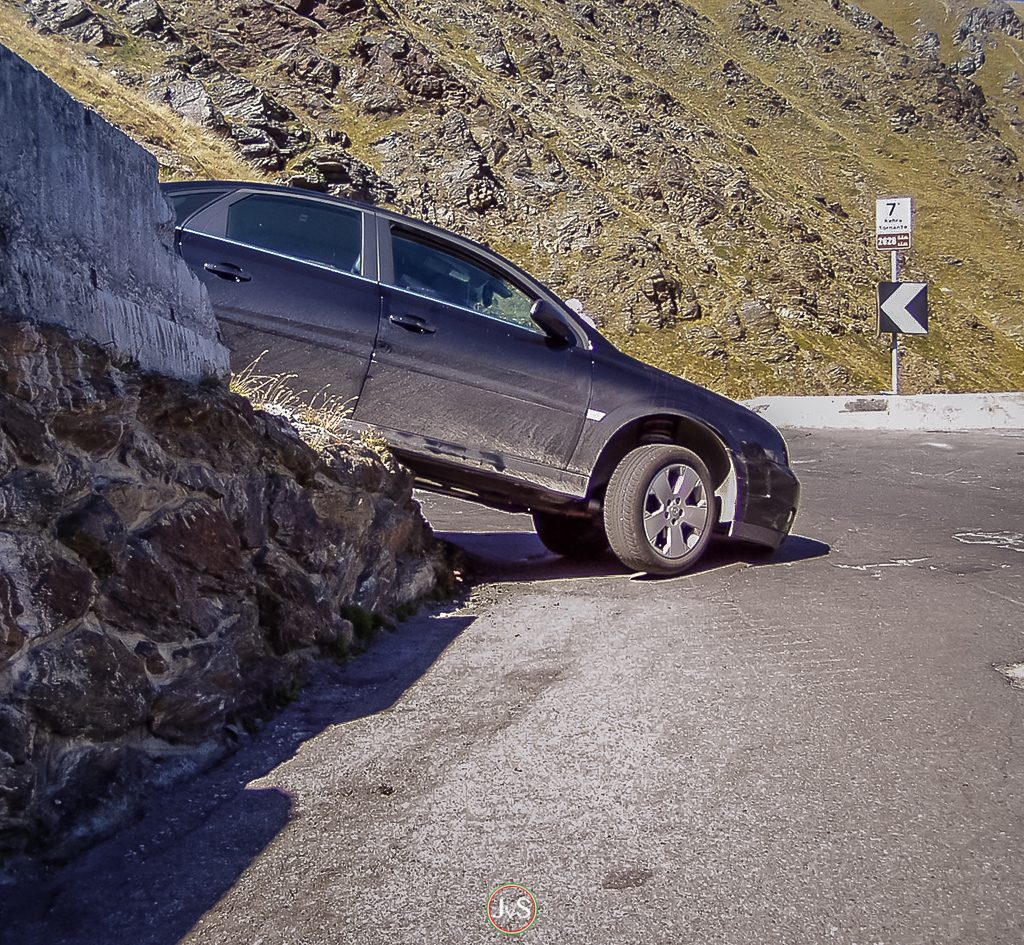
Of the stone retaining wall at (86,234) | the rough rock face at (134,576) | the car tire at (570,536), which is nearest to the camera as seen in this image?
the rough rock face at (134,576)

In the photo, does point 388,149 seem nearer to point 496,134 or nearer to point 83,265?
point 496,134

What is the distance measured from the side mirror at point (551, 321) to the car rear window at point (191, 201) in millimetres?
1717

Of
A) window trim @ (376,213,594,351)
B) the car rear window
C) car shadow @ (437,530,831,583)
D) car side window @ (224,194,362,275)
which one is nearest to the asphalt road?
car shadow @ (437,530,831,583)

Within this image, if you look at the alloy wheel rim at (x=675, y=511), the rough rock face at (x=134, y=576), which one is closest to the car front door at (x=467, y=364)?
the alloy wheel rim at (x=675, y=511)

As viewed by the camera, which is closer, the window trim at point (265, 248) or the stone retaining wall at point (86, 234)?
the stone retaining wall at point (86, 234)

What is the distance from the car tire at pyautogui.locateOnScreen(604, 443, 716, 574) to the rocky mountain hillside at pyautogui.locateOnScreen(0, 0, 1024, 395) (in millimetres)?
19145

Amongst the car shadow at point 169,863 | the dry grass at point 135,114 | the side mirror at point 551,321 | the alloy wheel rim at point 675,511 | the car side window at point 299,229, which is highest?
the dry grass at point 135,114

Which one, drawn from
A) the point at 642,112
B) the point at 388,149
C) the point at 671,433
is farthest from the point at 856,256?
the point at 671,433

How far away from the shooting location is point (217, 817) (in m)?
3.01

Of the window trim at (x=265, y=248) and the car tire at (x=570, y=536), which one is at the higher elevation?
the window trim at (x=265, y=248)

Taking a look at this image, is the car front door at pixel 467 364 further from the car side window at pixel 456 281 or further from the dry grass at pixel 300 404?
the dry grass at pixel 300 404

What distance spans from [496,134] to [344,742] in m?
41.8

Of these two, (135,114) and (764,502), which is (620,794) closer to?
(764,502)

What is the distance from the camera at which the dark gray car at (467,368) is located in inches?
210
